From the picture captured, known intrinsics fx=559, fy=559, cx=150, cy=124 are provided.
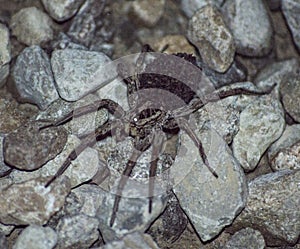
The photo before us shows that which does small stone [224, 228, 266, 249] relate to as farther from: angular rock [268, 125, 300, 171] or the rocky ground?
angular rock [268, 125, 300, 171]

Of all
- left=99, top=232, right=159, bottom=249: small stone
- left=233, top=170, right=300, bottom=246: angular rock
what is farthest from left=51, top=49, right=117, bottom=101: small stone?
left=233, top=170, right=300, bottom=246: angular rock

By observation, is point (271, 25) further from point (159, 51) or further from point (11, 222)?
point (11, 222)

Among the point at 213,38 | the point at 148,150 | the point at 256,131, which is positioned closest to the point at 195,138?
the point at 148,150

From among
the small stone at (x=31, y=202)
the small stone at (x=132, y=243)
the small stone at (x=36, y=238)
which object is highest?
the small stone at (x=31, y=202)

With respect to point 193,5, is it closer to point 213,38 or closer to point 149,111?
point 213,38

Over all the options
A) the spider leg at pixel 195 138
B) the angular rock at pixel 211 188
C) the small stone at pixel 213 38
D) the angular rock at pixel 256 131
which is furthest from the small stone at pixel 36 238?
the small stone at pixel 213 38

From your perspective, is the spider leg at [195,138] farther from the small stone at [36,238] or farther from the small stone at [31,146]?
the small stone at [36,238]
